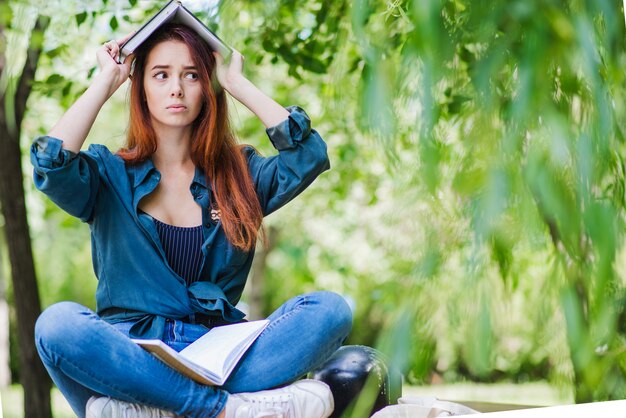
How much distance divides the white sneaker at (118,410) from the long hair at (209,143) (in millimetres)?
405

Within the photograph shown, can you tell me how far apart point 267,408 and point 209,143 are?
2.07ft

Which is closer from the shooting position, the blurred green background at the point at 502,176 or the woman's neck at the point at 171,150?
the blurred green background at the point at 502,176

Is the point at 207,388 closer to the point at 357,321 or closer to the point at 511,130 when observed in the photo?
the point at 511,130

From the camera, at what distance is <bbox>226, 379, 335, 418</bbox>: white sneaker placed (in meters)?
1.68

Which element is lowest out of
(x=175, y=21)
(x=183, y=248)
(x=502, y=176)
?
(x=183, y=248)

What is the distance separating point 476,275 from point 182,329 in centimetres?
97

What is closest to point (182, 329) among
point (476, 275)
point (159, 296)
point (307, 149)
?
point (159, 296)

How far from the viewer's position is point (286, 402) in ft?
5.62

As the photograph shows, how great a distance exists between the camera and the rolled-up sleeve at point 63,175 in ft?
5.46

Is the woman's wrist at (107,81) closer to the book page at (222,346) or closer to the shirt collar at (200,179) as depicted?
the shirt collar at (200,179)

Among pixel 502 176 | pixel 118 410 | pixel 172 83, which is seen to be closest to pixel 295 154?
pixel 172 83

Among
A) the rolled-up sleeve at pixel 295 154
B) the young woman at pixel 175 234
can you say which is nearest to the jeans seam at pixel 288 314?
the young woman at pixel 175 234

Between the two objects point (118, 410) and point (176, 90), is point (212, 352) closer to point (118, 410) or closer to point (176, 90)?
point (118, 410)

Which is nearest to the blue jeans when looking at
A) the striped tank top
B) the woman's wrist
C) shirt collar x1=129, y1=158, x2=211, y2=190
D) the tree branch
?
the striped tank top
